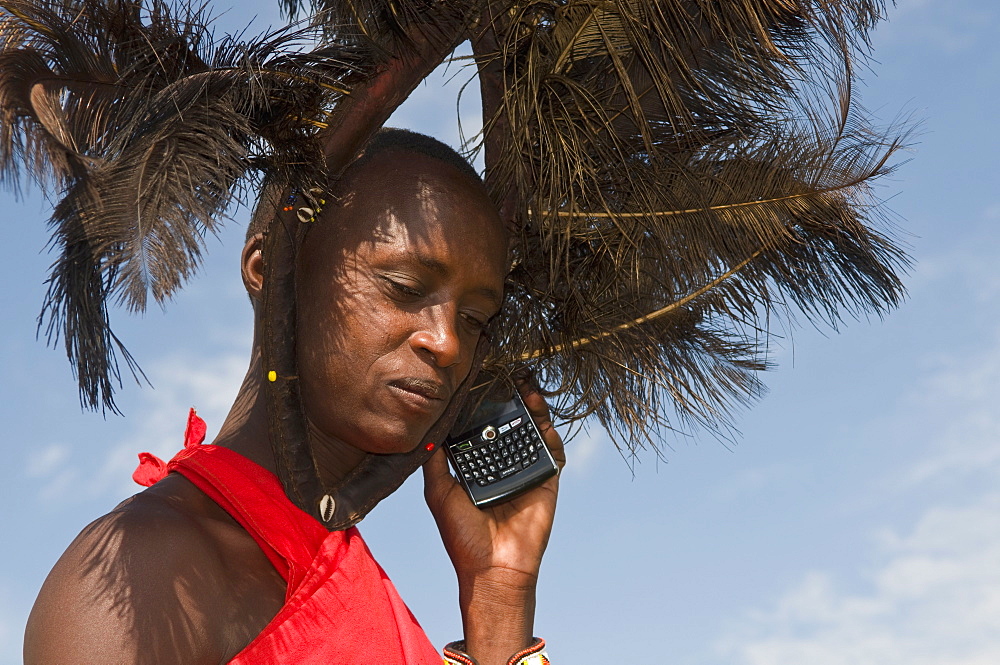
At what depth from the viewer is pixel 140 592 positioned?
223cm

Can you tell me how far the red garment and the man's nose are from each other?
491 millimetres

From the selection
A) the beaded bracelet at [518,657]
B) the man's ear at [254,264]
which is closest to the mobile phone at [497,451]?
the beaded bracelet at [518,657]

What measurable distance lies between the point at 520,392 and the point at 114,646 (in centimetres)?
163

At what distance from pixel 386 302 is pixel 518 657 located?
1291 millimetres

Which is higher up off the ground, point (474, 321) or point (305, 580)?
point (474, 321)

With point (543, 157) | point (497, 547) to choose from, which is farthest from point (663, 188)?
point (497, 547)

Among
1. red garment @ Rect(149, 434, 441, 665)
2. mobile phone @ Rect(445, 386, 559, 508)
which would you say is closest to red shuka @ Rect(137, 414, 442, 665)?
red garment @ Rect(149, 434, 441, 665)

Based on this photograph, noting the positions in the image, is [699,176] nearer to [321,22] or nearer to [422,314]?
[422,314]

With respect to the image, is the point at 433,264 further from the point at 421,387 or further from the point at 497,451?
the point at 497,451

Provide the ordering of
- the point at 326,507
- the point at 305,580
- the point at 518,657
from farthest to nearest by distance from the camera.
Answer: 1. the point at 518,657
2. the point at 326,507
3. the point at 305,580

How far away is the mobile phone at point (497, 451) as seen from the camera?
343cm

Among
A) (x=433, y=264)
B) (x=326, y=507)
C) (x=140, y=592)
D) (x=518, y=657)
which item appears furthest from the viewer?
(x=518, y=657)

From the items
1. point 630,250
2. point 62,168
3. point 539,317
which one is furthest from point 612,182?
point 62,168

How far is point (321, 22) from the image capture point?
261 centimetres
